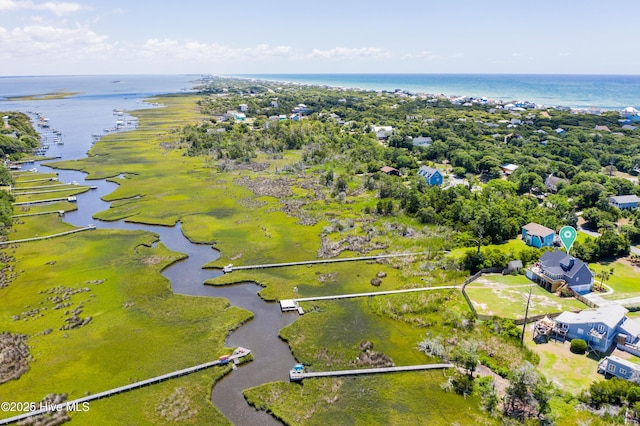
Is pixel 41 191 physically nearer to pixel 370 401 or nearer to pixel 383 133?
pixel 370 401

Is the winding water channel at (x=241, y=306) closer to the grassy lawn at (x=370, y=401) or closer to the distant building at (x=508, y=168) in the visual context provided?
the grassy lawn at (x=370, y=401)

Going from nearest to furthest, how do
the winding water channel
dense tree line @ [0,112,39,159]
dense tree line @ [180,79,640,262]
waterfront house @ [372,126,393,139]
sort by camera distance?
1. the winding water channel
2. dense tree line @ [180,79,640,262]
3. dense tree line @ [0,112,39,159]
4. waterfront house @ [372,126,393,139]

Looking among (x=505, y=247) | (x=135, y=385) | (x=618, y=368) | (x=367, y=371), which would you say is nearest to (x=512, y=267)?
(x=505, y=247)

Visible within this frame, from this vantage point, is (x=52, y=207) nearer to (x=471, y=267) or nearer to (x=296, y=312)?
(x=296, y=312)

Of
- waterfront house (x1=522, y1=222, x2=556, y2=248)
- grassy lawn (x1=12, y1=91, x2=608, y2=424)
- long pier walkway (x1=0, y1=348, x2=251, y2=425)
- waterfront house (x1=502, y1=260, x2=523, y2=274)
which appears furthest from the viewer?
waterfront house (x1=522, y1=222, x2=556, y2=248)

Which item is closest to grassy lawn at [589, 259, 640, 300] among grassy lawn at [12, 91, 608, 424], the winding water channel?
grassy lawn at [12, 91, 608, 424]

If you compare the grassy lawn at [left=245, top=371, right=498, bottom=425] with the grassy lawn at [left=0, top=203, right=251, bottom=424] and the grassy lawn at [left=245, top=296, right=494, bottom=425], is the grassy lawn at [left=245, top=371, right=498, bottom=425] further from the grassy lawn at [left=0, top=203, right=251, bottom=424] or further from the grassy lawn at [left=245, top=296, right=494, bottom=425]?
the grassy lawn at [left=0, top=203, right=251, bottom=424]

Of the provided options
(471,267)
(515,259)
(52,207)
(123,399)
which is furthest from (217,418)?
(52,207)
